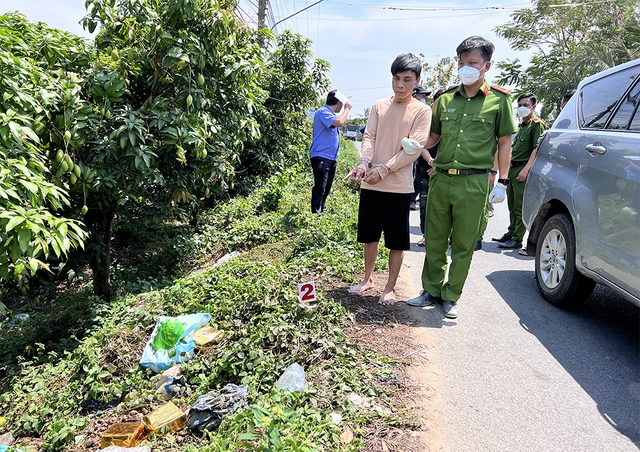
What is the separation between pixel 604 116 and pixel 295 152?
8.24 metres

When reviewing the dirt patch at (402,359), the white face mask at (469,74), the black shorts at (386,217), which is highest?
the white face mask at (469,74)

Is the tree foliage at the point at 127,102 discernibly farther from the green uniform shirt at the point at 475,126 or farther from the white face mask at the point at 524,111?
the white face mask at the point at 524,111

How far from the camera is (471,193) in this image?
351cm

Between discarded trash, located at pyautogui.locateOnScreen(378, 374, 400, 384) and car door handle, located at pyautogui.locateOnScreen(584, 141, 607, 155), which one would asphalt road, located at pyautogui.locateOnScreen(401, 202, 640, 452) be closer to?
discarded trash, located at pyautogui.locateOnScreen(378, 374, 400, 384)

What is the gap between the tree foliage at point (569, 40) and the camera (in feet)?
43.4

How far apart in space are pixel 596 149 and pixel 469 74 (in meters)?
1.17

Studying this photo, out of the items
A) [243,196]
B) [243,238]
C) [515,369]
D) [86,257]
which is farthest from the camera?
[243,196]

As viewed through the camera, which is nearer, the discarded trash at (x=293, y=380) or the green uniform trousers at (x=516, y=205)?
the discarded trash at (x=293, y=380)

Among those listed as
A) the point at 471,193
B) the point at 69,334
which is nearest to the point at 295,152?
the point at 69,334

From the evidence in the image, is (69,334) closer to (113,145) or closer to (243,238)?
(113,145)

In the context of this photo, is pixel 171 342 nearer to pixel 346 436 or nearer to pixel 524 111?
pixel 346 436

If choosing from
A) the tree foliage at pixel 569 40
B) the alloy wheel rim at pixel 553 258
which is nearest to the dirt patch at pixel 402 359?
the alloy wheel rim at pixel 553 258

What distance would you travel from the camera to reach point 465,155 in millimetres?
3502

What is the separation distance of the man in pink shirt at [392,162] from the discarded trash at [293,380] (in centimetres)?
143
